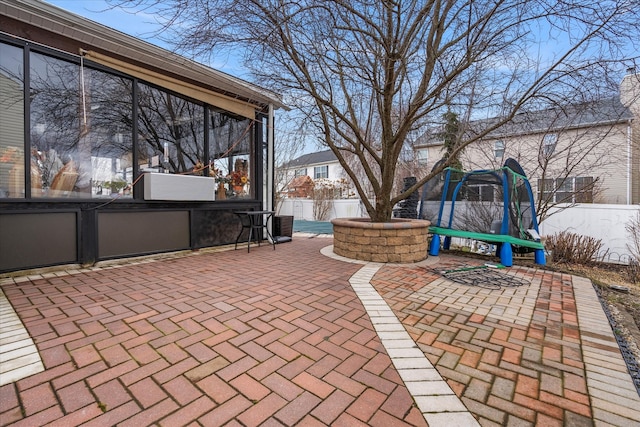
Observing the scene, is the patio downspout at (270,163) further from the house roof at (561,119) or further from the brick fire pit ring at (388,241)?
the house roof at (561,119)

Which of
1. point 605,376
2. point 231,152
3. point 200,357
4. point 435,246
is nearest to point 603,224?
point 435,246

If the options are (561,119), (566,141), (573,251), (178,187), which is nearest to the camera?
(178,187)

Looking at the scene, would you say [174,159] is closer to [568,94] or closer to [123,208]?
[123,208]

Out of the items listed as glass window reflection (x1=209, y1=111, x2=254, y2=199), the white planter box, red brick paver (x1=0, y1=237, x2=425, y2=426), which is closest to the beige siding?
glass window reflection (x1=209, y1=111, x2=254, y2=199)

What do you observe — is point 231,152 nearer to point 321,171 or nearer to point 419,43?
point 419,43

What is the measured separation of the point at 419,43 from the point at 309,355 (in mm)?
4636

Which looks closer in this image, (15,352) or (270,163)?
(15,352)

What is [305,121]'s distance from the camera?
5676 millimetres

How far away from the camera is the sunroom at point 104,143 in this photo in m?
3.51

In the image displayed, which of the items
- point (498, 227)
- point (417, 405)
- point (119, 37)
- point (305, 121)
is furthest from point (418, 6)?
point (417, 405)

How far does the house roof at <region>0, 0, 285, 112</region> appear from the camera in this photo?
3.33 metres

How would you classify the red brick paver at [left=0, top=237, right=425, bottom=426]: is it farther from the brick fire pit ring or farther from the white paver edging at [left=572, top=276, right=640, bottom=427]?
the brick fire pit ring

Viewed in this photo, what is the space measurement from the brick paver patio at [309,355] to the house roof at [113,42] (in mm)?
2948

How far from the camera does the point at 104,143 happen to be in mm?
4340
